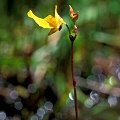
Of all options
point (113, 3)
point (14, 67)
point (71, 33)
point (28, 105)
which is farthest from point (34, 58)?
point (71, 33)

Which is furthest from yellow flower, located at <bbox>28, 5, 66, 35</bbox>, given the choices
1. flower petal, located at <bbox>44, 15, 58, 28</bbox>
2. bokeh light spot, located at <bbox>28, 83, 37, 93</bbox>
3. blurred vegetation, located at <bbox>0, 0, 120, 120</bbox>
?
bokeh light spot, located at <bbox>28, 83, 37, 93</bbox>

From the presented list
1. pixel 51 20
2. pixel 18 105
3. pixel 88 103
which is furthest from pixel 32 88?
pixel 51 20

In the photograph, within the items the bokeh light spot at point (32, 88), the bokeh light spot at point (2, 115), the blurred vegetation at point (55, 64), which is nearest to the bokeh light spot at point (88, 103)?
the blurred vegetation at point (55, 64)

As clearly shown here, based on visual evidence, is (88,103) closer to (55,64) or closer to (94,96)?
(94,96)

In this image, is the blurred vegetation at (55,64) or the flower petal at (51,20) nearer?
the flower petal at (51,20)

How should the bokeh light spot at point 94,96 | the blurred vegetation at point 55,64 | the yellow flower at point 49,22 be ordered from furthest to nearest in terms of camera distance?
the bokeh light spot at point 94,96
the blurred vegetation at point 55,64
the yellow flower at point 49,22

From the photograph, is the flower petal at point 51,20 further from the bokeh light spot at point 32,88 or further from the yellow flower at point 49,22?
the bokeh light spot at point 32,88

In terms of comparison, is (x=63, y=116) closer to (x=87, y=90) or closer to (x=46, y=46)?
(x=87, y=90)

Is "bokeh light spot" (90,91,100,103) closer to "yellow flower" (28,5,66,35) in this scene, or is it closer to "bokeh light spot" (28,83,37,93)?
"bokeh light spot" (28,83,37,93)
